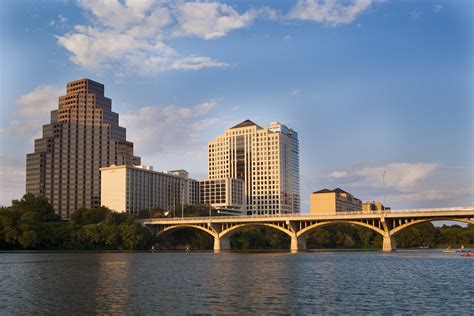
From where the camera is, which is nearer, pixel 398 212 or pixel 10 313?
pixel 10 313

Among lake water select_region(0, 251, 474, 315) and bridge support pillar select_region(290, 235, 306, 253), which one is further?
bridge support pillar select_region(290, 235, 306, 253)

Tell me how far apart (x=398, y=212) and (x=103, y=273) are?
83.9 m

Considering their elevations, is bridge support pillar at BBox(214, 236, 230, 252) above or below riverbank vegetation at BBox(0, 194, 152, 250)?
below

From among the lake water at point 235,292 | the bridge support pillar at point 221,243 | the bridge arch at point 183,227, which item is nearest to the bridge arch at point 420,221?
the bridge support pillar at point 221,243

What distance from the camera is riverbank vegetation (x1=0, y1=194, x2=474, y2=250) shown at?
435 feet

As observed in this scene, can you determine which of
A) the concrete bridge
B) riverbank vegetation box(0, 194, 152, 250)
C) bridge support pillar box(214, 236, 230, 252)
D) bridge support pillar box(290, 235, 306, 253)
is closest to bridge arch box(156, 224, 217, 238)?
the concrete bridge

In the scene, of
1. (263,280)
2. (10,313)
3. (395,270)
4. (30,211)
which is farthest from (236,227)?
(10,313)

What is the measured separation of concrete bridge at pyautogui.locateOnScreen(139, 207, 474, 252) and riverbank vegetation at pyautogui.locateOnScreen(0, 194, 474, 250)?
34.4ft

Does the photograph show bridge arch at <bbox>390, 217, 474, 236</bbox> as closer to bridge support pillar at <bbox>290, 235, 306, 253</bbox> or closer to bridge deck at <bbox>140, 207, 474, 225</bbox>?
bridge deck at <bbox>140, 207, 474, 225</bbox>

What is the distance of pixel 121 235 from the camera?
15238cm

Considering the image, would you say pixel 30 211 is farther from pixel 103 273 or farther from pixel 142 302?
pixel 142 302

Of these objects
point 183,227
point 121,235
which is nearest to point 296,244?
point 183,227

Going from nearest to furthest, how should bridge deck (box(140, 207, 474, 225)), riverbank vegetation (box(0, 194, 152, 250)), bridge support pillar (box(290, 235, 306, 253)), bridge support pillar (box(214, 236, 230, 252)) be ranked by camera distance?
bridge deck (box(140, 207, 474, 225)), riverbank vegetation (box(0, 194, 152, 250)), bridge support pillar (box(290, 235, 306, 253)), bridge support pillar (box(214, 236, 230, 252))

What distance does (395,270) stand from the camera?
2729 inches
